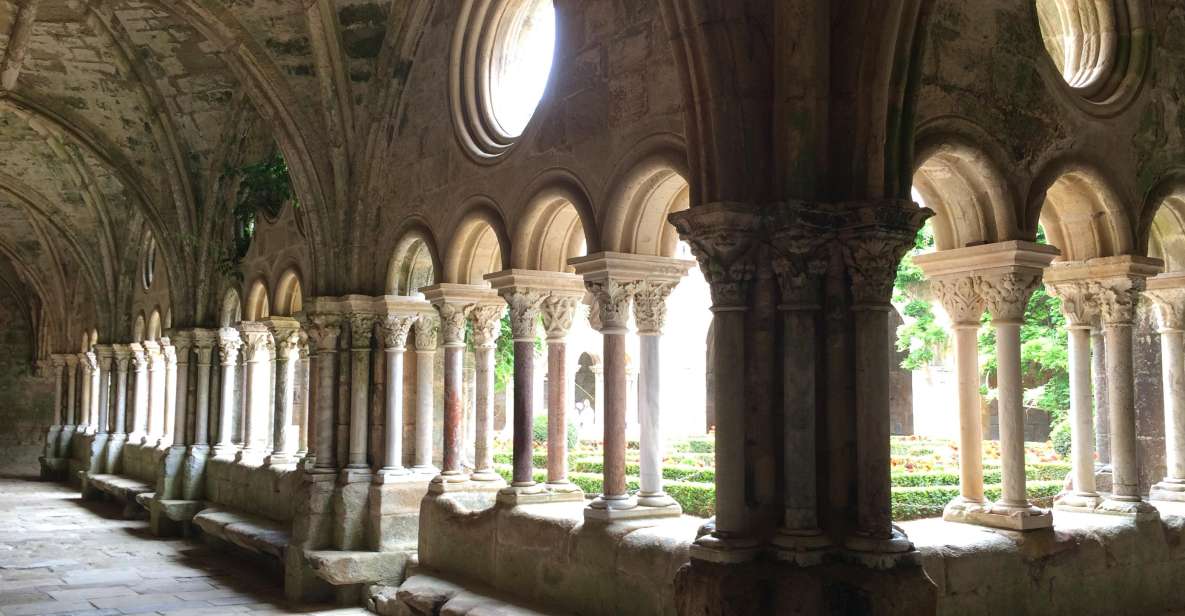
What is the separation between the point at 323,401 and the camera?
8766 mm

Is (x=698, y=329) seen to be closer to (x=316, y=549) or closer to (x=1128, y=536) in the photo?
(x=316, y=549)

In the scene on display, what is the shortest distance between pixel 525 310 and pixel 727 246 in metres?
2.58

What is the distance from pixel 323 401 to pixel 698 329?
12.4 meters

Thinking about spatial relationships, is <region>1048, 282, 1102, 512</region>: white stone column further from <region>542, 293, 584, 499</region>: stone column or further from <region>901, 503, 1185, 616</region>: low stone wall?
<region>542, 293, 584, 499</region>: stone column

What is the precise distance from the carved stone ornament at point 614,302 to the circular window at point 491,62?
1.86m

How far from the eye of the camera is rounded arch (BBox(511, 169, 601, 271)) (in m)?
6.53

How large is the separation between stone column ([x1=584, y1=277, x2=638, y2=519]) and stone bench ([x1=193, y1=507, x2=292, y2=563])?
3827mm

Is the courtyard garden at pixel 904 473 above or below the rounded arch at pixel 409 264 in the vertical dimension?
below

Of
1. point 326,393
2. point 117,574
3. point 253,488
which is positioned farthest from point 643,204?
point 253,488

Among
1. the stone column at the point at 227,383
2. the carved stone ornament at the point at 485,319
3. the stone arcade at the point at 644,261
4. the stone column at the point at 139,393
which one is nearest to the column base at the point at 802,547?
the stone arcade at the point at 644,261

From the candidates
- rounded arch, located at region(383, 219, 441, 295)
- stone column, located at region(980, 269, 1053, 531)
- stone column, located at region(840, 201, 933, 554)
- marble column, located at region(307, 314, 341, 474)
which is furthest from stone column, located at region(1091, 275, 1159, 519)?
marble column, located at region(307, 314, 341, 474)

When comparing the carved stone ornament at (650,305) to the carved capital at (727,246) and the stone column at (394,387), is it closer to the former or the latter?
the carved capital at (727,246)

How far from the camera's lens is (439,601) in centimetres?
661

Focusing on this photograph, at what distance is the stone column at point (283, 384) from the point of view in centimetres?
1068
